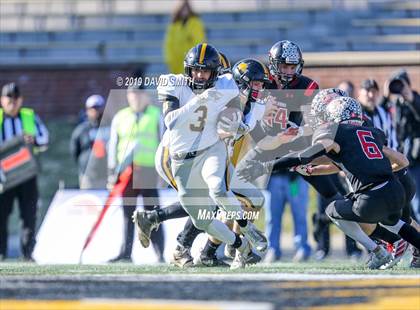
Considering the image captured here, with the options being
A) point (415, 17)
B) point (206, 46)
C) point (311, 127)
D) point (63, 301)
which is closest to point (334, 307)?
point (63, 301)

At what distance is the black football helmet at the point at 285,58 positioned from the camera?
9523mm

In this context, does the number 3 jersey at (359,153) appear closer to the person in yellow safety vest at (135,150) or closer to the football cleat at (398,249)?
the football cleat at (398,249)

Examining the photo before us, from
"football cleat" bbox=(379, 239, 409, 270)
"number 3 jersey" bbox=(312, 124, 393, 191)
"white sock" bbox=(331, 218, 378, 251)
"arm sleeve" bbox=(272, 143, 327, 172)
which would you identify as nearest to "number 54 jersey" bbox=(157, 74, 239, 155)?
"arm sleeve" bbox=(272, 143, 327, 172)

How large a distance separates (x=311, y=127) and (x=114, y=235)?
2.73 m

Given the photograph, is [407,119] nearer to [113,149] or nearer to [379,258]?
[113,149]

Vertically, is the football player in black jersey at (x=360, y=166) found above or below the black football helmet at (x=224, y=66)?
below

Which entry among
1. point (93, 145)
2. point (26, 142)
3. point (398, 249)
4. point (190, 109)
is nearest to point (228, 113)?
point (190, 109)

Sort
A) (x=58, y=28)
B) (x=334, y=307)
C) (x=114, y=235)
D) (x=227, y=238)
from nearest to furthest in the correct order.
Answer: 1. (x=334, y=307)
2. (x=227, y=238)
3. (x=114, y=235)
4. (x=58, y=28)

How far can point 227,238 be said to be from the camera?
8531 mm

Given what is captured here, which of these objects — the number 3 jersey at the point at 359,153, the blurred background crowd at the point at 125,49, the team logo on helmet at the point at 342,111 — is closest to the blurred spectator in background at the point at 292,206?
the blurred background crowd at the point at 125,49

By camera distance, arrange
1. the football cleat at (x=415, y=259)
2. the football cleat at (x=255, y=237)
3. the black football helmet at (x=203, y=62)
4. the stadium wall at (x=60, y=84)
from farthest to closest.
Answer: the stadium wall at (x=60, y=84) < the football cleat at (x=415, y=259) < the football cleat at (x=255, y=237) < the black football helmet at (x=203, y=62)

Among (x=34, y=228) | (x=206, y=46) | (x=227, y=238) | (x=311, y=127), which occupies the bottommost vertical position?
(x=34, y=228)

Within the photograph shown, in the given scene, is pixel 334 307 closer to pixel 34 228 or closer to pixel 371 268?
pixel 371 268

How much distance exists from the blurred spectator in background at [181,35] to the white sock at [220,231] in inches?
317
